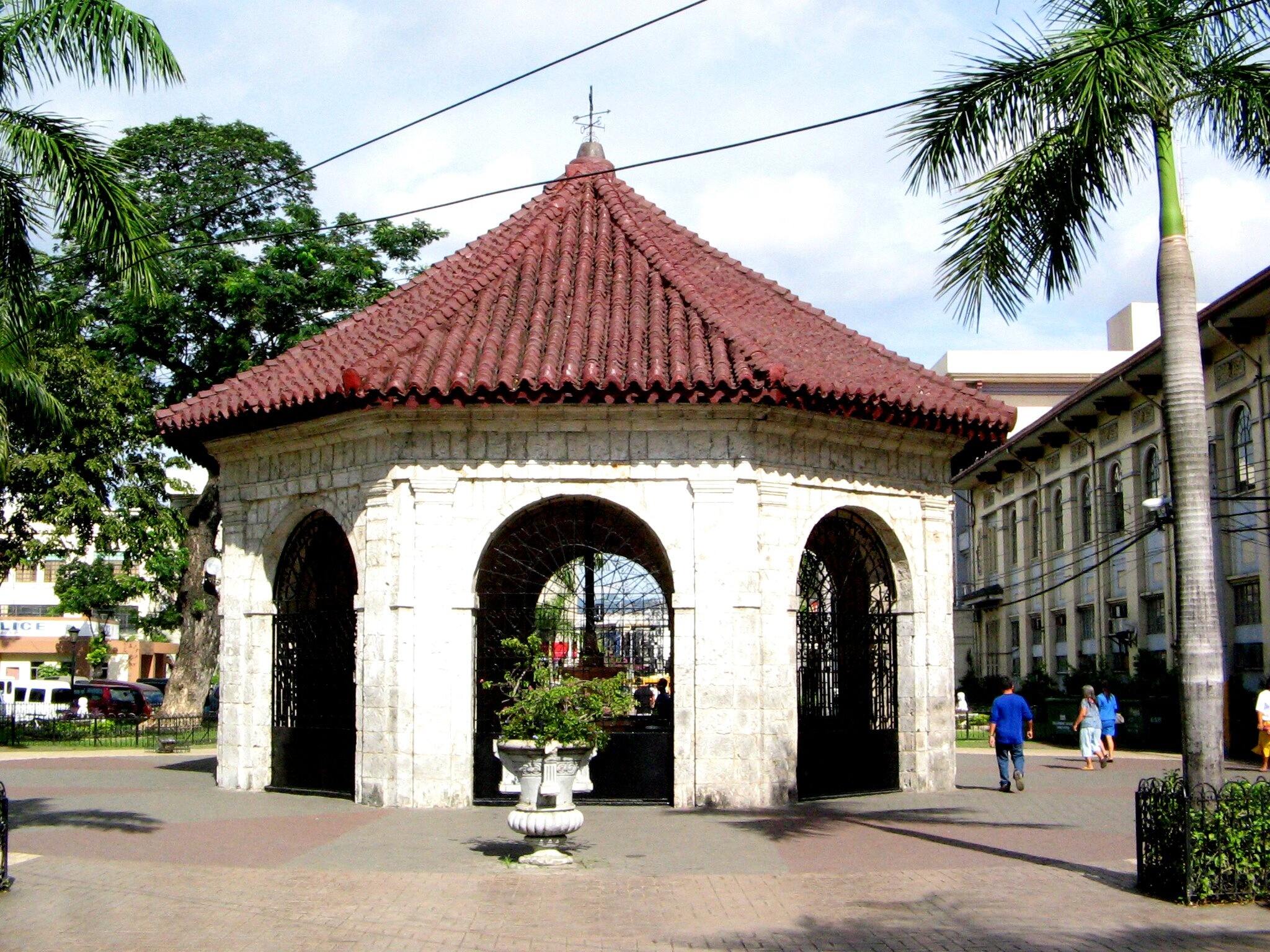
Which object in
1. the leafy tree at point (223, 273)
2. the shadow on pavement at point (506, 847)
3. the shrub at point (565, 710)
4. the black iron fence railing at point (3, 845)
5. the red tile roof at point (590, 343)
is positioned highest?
the leafy tree at point (223, 273)

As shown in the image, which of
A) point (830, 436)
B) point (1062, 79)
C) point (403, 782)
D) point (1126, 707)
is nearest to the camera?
point (1062, 79)

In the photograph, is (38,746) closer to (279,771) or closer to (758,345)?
(279,771)

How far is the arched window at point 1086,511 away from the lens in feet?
124

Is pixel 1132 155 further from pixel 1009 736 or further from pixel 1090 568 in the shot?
pixel 1090 568

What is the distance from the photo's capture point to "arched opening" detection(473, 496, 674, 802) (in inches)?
639

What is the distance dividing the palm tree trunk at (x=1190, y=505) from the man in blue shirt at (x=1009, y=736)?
7.67 metres

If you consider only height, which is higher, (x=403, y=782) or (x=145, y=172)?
(x=145, y=172)

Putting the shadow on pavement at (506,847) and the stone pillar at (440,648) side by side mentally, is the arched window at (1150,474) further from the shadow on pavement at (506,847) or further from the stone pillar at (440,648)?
the shadow on pavement at (506,847)

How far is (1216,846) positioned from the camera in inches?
395

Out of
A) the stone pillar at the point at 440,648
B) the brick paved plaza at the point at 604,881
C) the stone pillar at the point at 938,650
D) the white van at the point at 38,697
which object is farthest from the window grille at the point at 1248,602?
the white van at the point at 38,697

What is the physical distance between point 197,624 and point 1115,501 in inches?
929

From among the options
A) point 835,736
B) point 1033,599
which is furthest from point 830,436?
point 1033,599

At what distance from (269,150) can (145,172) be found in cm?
286

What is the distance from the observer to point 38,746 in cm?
3222
